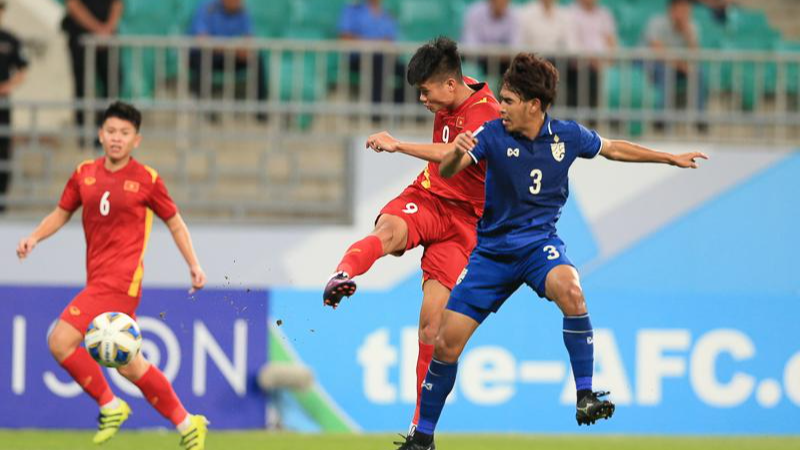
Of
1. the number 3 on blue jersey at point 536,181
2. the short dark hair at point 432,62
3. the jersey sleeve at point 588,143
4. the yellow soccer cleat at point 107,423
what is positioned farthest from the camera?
the yellow soccer cleat at point 107,423

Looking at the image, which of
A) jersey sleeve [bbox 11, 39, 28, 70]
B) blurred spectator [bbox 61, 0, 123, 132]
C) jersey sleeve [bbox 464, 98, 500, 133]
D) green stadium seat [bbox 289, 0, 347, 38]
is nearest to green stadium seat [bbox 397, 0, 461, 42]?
green stadium seat [bbox 289, 0, 347, 38]

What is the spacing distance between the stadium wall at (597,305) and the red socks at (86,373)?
269 centimetres

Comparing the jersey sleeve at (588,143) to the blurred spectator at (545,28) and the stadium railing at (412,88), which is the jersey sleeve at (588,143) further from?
the blurred spectator at (545,28)

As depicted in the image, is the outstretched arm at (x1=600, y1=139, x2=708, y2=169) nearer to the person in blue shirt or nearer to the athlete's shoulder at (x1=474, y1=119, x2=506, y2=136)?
the person in blue shirt

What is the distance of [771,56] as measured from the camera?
583 inches

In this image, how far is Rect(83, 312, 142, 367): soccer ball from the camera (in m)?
9.95

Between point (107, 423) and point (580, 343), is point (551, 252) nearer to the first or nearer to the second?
point (580, 343)

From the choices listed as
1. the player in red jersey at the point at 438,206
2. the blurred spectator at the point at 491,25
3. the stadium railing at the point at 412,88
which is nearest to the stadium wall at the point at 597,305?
the stadium railing at the point at 412,88

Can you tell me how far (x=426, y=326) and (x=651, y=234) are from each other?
4.62 meters

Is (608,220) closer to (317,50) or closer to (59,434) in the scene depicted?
(317,50)

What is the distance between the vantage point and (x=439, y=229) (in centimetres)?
994

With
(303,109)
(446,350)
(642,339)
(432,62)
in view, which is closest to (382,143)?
(432,62)

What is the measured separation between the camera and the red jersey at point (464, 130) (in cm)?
968

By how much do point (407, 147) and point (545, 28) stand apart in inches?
271
